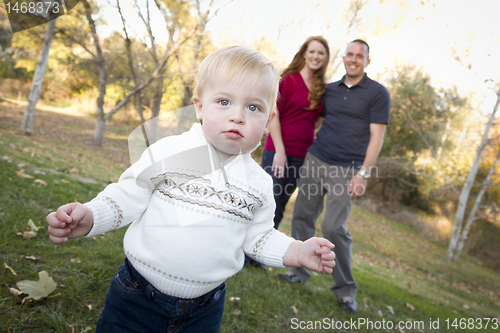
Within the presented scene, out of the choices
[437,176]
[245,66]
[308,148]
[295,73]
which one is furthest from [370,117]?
[437,176]

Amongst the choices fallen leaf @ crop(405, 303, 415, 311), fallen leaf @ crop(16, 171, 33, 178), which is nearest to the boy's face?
fallen leaf @ crop(16, 171, 33, 178)

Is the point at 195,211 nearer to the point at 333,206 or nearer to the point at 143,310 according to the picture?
the point at 143,310

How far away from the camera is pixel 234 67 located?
1380 mm

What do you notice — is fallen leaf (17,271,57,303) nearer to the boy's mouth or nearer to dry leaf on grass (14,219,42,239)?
dry leaf on grass (14,219,42,239)

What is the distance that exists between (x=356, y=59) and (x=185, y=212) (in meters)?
2.69

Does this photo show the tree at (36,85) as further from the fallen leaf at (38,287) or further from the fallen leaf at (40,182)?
the fallen leaf at (38,287)

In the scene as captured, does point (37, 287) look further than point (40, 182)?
No

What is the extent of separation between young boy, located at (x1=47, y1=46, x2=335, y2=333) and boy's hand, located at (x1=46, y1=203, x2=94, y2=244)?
16mm

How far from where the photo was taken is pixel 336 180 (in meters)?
3.28

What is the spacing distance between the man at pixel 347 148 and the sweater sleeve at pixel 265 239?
5.98 ft

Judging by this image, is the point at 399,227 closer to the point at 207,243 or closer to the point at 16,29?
the point at 207,243

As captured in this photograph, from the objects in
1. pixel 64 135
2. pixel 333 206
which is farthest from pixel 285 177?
pixel 64 135

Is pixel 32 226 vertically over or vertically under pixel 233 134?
under

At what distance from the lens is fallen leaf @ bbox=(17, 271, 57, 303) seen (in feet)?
5.82
